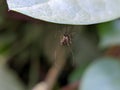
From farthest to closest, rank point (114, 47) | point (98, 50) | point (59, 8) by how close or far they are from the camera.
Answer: point (98, 50) < point (114, 47) < point (59, 8)

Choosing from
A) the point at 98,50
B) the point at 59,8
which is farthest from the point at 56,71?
the point at 59,8

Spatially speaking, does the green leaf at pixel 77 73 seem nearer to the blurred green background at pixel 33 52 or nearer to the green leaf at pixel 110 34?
the blurred green background at pixel 33 52

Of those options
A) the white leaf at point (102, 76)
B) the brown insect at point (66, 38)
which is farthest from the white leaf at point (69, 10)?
the white leaf at point (102, 76)

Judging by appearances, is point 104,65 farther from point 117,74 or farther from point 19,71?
point 19,71

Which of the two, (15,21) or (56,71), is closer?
(56,71)

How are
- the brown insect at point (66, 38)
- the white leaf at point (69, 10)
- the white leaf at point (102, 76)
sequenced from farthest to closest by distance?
the white leaf at point (102, 76) < the brown insect at point (66, 38) < the white leaf at point (69, 10)

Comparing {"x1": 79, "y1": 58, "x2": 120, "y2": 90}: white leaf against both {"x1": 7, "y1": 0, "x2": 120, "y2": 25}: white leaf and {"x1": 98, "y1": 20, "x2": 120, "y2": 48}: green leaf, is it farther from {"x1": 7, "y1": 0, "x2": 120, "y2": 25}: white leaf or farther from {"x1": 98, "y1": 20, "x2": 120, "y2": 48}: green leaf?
{"x1": 7, "y1": 0, "x2": 120, "y2": 25}: white leaf

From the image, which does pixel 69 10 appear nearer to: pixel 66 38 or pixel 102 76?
pixel 66 38

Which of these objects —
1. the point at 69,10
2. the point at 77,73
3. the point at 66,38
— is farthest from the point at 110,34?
the point at 69,10
